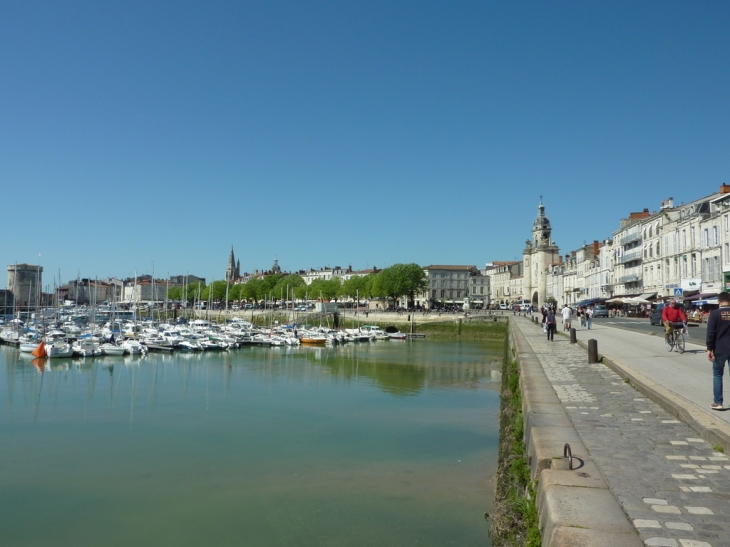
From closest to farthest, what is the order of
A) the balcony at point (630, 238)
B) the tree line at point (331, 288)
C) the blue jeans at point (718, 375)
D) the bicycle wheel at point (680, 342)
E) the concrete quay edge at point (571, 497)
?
the concrete quay edge at point (571, 497) → the blue jeans at point (718, 375) → the bicycle wheel at point (680, 342) → the balcony at point (630, 238) → the tree line at point (331, 288)

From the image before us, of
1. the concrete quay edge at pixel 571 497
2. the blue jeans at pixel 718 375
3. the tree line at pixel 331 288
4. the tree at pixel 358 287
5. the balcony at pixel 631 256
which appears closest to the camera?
the concrete quay edge at pixel 571 497

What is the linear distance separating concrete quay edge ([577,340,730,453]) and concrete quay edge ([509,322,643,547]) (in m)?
1.51

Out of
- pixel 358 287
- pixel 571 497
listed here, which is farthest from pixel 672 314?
pixel 358 287

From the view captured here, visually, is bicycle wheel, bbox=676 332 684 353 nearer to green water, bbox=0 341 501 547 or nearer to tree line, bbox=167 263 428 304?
green water, bbox=0 341 501 547

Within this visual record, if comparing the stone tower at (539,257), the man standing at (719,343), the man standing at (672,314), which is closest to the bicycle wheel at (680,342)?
the man standing at (672,314)

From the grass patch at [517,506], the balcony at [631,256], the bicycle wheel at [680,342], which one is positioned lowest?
the grass patch at [517,506]

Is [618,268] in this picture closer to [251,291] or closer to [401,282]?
[401,282]

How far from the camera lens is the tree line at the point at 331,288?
3927 inches

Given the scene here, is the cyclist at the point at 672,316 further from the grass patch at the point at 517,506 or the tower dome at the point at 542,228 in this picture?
the tower dome at the point at 542,228

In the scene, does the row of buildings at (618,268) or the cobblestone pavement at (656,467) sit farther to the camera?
the row of buildings at (618,268)

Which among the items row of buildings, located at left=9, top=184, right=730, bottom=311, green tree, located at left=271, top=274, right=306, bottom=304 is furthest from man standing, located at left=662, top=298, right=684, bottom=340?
green tree, located at left=271, top=274, right=306, bottom=304

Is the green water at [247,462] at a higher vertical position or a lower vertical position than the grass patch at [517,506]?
lower

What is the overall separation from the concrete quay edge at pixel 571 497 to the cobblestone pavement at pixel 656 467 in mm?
162

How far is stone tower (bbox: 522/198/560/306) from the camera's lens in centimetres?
9388
